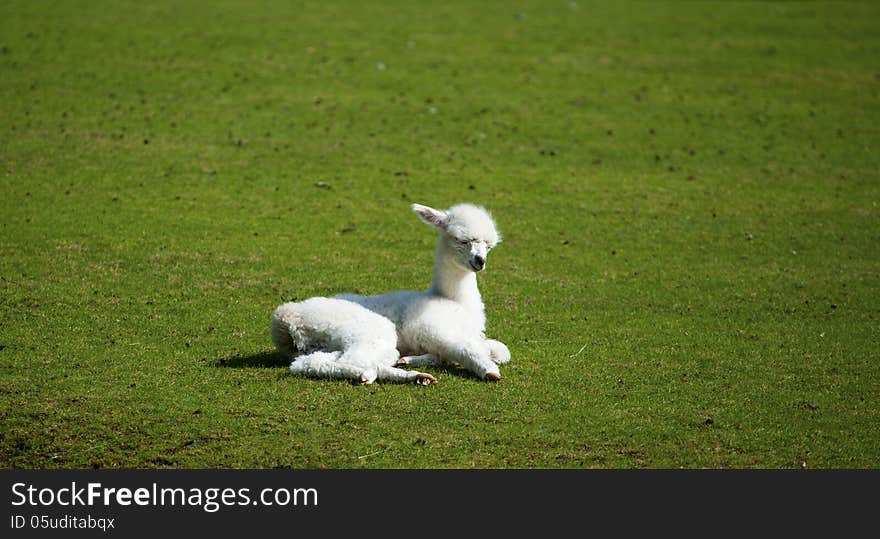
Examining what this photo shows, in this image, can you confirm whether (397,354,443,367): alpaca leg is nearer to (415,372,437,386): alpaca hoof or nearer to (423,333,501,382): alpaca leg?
(423,333,501,382): alpaca leg

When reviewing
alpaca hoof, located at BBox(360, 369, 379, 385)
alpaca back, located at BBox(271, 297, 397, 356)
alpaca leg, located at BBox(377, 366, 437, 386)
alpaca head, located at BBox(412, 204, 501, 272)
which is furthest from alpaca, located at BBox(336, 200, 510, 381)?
alpaca hoof, located at BBox(360, 369, 379, 385)

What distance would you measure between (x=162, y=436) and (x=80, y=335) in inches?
119

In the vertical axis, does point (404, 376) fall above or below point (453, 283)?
below

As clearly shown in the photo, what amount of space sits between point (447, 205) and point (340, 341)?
816cm

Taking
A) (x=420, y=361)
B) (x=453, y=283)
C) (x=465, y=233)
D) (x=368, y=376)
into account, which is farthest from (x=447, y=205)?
(x=368, y=376)

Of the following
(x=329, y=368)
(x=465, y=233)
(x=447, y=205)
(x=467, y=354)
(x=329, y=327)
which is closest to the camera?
A: (x=329, y=368)

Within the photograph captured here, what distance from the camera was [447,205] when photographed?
1805 centimetres

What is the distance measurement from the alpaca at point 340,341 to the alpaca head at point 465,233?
93 centimetres

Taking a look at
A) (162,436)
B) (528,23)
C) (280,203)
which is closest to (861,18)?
(528,23)

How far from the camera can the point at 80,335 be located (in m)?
11.7

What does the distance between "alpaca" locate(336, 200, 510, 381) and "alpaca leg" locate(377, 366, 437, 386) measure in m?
0.41

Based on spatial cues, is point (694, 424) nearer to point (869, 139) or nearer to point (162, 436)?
point (162, 436)

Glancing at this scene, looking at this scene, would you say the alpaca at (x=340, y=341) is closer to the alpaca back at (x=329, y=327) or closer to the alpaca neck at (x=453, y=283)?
the alpaca back at (x=329, y=327)

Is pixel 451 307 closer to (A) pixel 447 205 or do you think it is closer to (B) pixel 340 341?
(B) pixel 340 341
